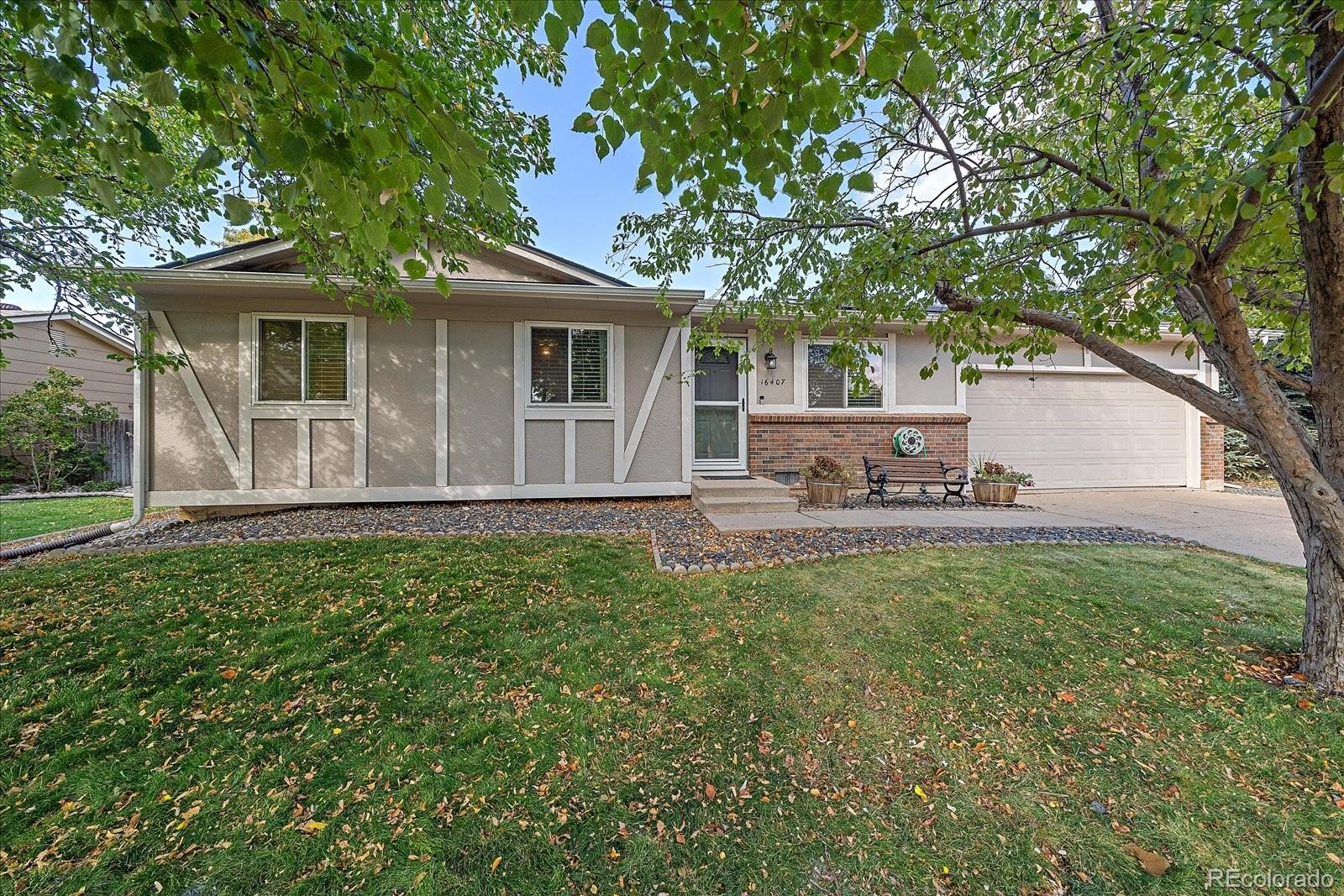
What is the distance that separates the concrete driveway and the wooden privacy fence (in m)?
18.0

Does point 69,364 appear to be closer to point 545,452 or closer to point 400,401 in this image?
point 400,401

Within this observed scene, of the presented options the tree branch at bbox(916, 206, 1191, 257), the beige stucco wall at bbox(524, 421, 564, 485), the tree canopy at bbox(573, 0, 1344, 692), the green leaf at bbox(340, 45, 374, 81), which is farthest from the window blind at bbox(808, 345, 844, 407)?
the green leaf at bbox(340, 45, 374, 81)

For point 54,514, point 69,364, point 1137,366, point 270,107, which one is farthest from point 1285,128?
point 69,364

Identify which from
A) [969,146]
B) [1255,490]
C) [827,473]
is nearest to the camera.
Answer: [969,146]

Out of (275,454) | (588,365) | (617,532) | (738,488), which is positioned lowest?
(617,532)

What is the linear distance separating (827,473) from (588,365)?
12.8 feet

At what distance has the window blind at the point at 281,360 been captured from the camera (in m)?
6.35

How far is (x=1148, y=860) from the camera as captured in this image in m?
1.67

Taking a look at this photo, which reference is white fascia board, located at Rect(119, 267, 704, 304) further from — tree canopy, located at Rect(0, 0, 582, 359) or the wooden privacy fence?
the wooden privacy fence

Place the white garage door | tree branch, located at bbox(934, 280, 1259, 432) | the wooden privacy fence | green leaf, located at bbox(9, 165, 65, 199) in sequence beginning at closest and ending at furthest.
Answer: green leaf, located at bbox(9, 165, 65, 199) < tree branch, located at bbox(934, 280, 1259, 432) < the white garage door < the wooden privacy fence

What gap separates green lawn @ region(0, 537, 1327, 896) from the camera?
1.66 m

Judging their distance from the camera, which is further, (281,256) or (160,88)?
(281,256)

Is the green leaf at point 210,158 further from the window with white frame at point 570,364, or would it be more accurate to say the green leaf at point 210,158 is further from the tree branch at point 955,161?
the window with white frame at point 570,364

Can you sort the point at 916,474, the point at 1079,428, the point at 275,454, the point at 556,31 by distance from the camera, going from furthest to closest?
1. the point at 1079,428
2. the point at 916,474
3. the point at 275,454
4. the point at 556,31
